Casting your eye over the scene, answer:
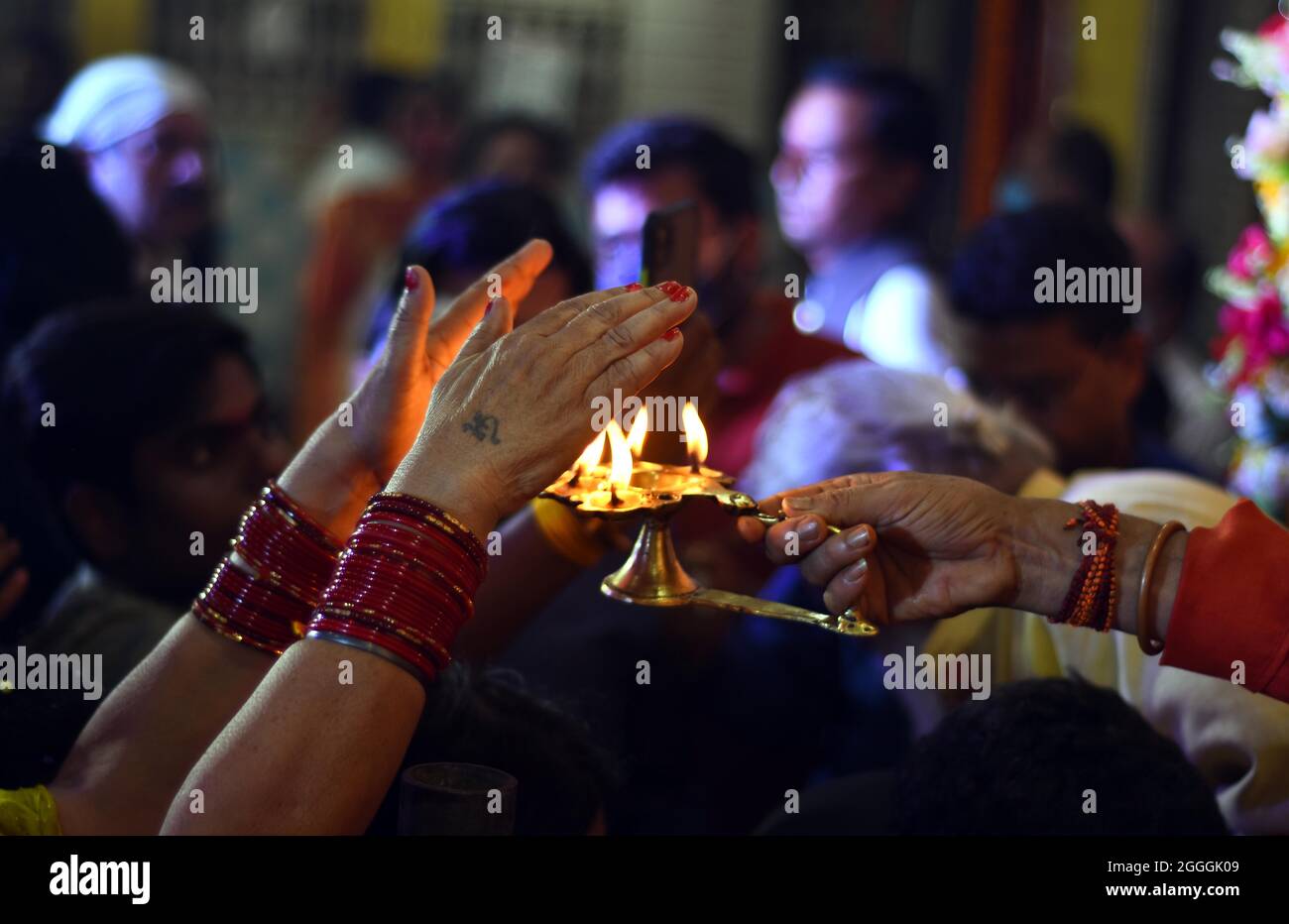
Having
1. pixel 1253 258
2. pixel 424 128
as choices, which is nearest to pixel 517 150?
pixel 424 128

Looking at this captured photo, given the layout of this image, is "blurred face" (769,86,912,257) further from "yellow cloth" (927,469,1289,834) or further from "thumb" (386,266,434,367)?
"thumb" (386,266,434,367)

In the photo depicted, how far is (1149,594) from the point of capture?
4.75 ft

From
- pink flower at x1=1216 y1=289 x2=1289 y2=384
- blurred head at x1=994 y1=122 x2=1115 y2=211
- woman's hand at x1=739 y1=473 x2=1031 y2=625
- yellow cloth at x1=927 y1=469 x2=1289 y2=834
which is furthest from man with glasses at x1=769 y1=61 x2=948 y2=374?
woman's hand at x1=739 y1=473 x2=1031 y2=625

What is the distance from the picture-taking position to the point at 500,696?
161 centimetres

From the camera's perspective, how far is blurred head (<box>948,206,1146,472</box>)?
272cm

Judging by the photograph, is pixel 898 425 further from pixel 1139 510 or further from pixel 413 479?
pixel 413 479

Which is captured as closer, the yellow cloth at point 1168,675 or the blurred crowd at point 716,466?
the blurred crowd at point 716,466

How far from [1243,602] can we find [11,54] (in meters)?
6.82

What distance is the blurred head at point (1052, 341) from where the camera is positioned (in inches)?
107

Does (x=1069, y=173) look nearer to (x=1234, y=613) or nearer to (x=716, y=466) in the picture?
(x=716, y=466)

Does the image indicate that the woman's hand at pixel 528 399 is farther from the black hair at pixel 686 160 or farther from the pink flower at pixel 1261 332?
the black hair at pixel 686 160

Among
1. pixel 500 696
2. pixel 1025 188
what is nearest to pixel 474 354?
pixel 500 696

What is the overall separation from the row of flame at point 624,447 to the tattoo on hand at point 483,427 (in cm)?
11

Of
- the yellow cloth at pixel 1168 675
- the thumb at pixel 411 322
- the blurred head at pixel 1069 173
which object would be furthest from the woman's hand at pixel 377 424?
the blurred head at pixel 1069 173
